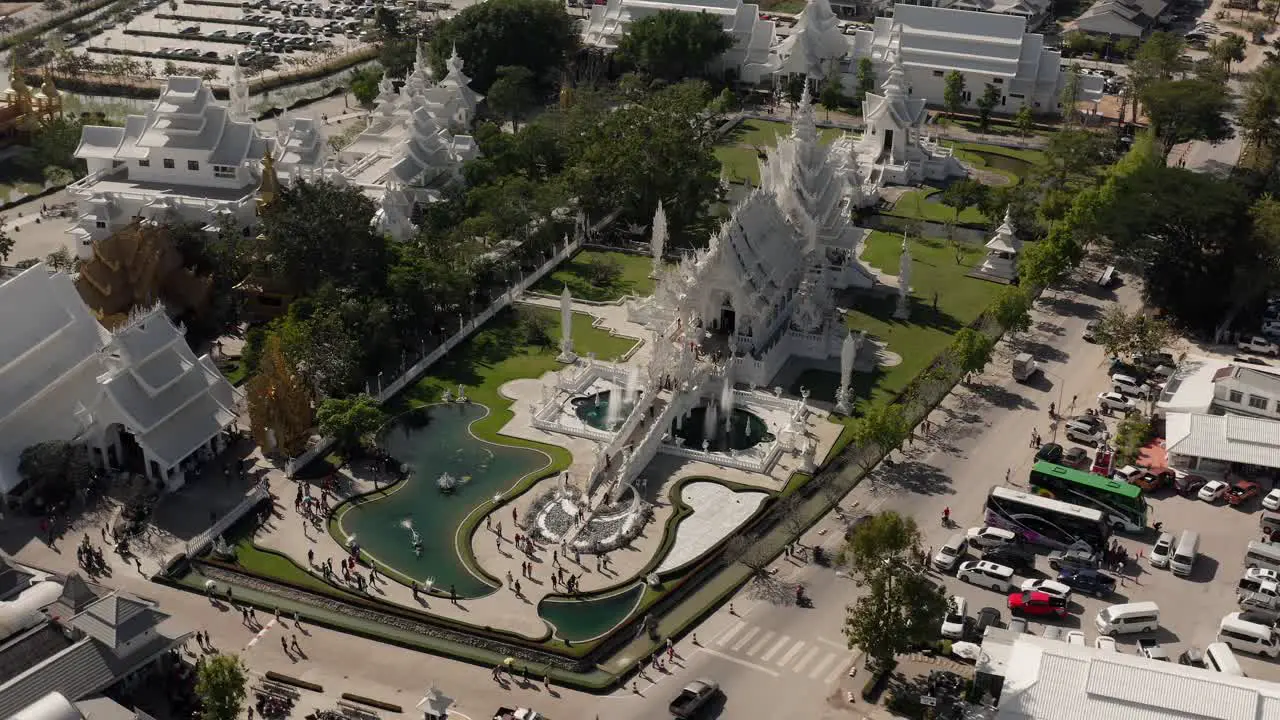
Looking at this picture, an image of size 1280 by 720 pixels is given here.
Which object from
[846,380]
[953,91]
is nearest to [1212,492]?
[846,380]

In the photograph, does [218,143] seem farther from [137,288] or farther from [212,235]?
[137,288]

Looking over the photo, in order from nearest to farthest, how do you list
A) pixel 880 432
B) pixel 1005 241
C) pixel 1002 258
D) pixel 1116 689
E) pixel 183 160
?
pixel 1116 689
pixel 880 432
pixel 1002 258
pixel 1005 241
pixel 183 160

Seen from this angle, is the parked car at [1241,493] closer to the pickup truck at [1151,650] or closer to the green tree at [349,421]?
the pickup truck at [1151,650]

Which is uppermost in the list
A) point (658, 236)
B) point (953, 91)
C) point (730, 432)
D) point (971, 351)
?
point (953, 91)

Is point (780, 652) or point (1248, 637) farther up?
point (1248, 637)

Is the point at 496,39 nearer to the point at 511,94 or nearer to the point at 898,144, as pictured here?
the point at 511,94

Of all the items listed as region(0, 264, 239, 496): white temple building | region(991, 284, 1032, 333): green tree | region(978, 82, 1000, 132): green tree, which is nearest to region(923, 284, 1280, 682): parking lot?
region(991, 284, 1032, 333): green tree

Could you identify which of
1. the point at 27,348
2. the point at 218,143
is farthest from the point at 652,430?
the point at 218,143
